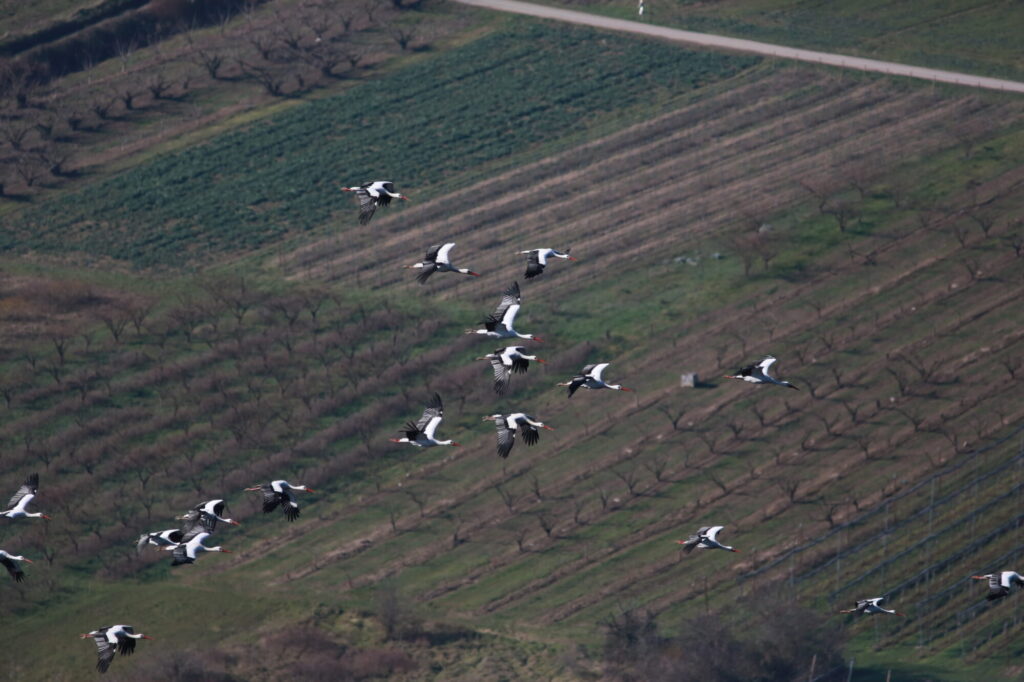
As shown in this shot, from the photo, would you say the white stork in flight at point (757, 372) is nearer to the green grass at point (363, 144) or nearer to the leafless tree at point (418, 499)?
the leafless tree at point (418, 499)

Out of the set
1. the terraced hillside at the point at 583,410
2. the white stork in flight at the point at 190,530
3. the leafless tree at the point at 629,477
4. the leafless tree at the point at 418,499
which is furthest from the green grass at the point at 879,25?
the white stork in flight at the point at 190,530

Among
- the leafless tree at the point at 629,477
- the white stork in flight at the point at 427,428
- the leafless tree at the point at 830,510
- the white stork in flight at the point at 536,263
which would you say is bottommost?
the leafless tree at the point at 830,510

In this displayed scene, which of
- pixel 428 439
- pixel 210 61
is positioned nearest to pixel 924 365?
pixel 428 439

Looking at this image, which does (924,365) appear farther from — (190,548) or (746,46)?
(190,548)

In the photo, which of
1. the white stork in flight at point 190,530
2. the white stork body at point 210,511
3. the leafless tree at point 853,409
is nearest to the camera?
the white stork body at point 210,511

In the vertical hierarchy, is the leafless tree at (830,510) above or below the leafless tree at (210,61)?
below

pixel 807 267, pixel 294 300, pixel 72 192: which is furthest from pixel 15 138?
pixel 807 267

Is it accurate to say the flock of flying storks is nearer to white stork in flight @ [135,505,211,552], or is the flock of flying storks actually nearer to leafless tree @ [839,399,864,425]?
white stork in flight @ [135,505,211,552]
